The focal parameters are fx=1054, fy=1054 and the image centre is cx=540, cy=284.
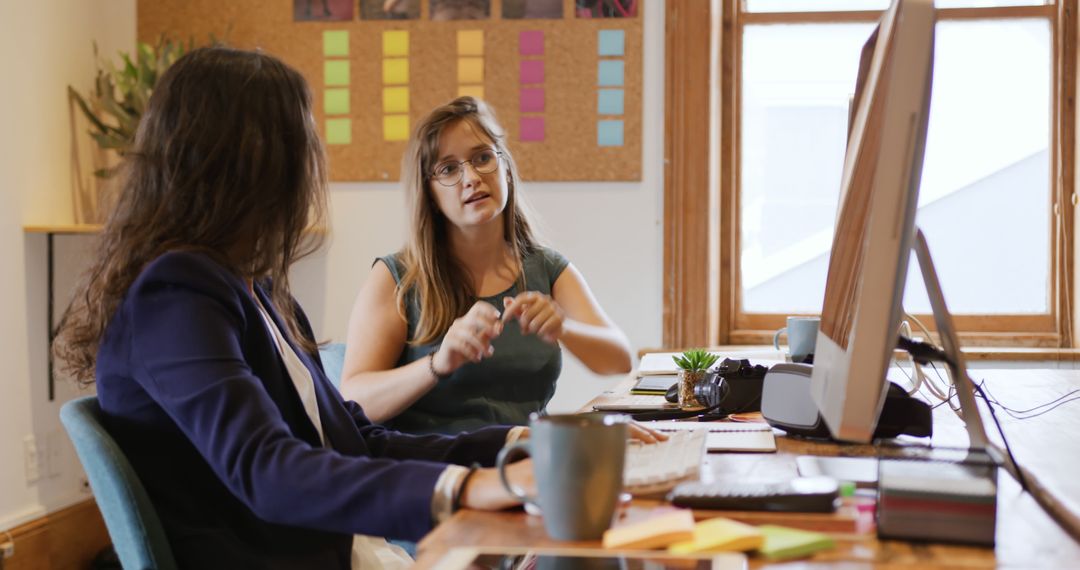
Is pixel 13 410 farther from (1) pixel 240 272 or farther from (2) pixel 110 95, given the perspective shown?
(1) pixel 240 272

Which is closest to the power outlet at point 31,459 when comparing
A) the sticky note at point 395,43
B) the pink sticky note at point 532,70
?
the sticky note at point 395,43

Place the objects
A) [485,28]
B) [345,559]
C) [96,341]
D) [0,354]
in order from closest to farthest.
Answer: [96,341] < [345,559] < [0,354] < [485,28]

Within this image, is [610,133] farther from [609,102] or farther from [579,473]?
[579,473]

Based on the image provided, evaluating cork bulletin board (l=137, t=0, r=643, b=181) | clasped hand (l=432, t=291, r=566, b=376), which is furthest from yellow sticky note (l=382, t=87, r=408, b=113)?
clasped hand (l=432, t=291, r=566, b=376)

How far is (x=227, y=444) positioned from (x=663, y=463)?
40 cm

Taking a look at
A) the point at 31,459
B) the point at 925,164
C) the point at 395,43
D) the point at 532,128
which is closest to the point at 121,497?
the point at 31,459

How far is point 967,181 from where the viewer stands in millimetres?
3236

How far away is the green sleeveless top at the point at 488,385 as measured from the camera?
1.94 meters

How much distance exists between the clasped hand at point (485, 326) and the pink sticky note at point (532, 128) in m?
Answer: 1.61

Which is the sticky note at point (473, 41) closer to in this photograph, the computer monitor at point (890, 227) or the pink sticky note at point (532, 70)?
the pink sticky note at point (532, 70)

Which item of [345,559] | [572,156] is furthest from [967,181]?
[345,559]

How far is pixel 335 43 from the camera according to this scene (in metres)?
3.28

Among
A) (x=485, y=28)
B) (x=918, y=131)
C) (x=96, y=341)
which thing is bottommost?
(x=96, y=341)

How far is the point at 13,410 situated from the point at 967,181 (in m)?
2.79
